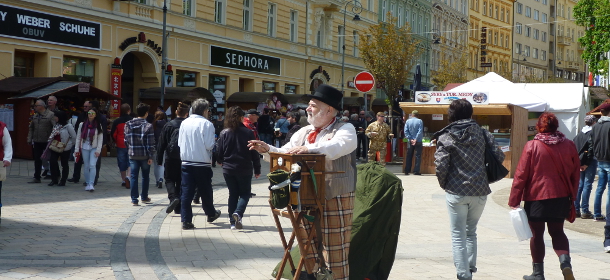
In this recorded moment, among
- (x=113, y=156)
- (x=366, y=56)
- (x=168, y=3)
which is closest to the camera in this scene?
(x=113, y=156)

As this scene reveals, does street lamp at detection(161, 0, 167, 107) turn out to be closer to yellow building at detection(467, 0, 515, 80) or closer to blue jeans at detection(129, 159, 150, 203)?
blue jeans at detection(129, 159, 150, 203)

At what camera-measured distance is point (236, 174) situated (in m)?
9.40

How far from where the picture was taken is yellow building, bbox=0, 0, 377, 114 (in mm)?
21734

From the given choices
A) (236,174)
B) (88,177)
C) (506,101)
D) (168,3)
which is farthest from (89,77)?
(236,174)

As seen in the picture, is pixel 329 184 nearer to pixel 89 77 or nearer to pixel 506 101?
pixel 506 101

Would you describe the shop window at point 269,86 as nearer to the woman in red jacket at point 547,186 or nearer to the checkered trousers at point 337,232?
the woman in red jacket at point 547,186

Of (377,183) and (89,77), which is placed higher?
(89,77)

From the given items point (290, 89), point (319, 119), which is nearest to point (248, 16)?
point (290, 89)

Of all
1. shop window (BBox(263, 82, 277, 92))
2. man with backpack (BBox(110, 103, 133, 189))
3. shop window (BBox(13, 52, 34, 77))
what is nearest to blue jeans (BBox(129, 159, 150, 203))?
man with backpack (BBox(110, 103, 133, 189))

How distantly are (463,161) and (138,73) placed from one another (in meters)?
22.8

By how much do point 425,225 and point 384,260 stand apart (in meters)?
4.10

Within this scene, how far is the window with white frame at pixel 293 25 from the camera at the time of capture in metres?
36.5

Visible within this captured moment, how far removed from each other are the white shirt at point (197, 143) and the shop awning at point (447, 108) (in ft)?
34.5

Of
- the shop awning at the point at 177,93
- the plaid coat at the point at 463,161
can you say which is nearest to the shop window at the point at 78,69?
the shop awning at the point at 177,93
